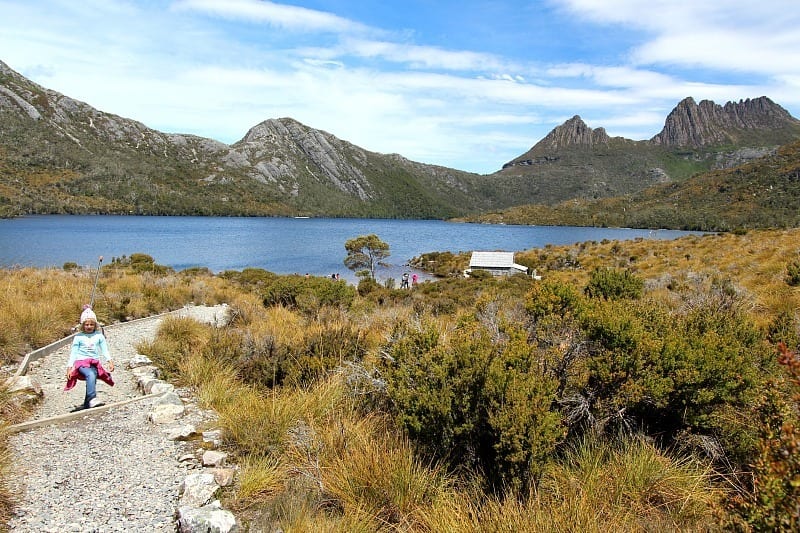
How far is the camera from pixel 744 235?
26.7 metres

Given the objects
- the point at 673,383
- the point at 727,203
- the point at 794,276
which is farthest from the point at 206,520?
the point at 727,203

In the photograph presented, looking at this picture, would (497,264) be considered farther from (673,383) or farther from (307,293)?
(673,383)

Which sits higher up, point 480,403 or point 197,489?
point 480,403

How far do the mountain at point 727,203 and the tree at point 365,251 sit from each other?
89624 millimetres

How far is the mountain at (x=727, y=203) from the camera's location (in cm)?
11725

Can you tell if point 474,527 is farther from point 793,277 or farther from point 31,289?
point 31,289

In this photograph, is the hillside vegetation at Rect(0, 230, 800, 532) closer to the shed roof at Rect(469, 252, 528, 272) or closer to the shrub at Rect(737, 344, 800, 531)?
the shrub at Rect(737, 344, 800, 531)

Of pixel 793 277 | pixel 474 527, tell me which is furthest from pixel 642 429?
pixel 793 277

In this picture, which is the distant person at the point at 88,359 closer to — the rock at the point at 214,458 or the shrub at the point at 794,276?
the rock at the point at 214,458

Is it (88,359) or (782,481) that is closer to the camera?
(782,481)

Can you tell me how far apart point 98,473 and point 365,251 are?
4793 cm

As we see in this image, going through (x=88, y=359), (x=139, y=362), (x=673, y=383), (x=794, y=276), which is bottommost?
(x=139, y=362)

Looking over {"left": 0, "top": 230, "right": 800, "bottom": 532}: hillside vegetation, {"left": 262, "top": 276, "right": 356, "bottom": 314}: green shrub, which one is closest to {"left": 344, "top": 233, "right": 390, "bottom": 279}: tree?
{"left": 262, "top": 276, "right": 356, "bottom": 314}: green shrub

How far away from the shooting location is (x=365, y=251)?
171 feet
